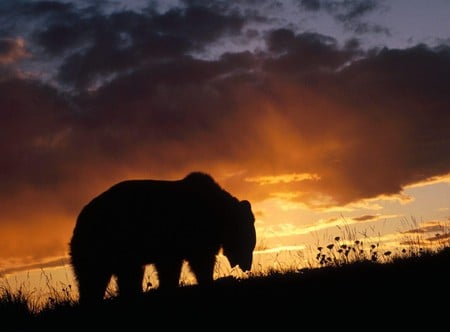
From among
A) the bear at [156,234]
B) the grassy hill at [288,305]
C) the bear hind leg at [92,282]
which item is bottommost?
the grassy hill at [288,305]

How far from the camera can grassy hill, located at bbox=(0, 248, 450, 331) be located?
7.21 m

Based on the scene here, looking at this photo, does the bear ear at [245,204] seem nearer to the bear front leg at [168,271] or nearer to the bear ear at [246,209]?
the bear ear at [246,209]

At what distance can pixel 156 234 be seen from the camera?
1194 centimetres

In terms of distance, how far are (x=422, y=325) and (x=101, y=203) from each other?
259 inches

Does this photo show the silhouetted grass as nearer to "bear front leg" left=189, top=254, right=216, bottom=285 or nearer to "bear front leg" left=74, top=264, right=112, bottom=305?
"bear front leg" left=74, top=264, right=112, bottom=305

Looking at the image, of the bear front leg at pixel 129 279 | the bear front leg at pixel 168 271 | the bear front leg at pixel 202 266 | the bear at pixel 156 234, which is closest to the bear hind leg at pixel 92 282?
the bear at pixel 156 234

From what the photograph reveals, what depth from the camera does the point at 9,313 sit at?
35.2 ft

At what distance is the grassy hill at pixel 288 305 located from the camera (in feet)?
23.7

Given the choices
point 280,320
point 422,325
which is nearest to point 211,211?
point 280,320

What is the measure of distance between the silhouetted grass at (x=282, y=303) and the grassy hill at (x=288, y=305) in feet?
0.04

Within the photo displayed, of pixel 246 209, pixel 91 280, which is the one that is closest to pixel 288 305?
pixel 91 280

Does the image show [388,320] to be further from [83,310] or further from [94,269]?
[94,269]

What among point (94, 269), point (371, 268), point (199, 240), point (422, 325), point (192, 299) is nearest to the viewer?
point (422, 325)

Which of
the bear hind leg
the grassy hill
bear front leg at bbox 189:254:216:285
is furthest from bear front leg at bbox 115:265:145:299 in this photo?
bear front leg at bbox 189:254:216:285
